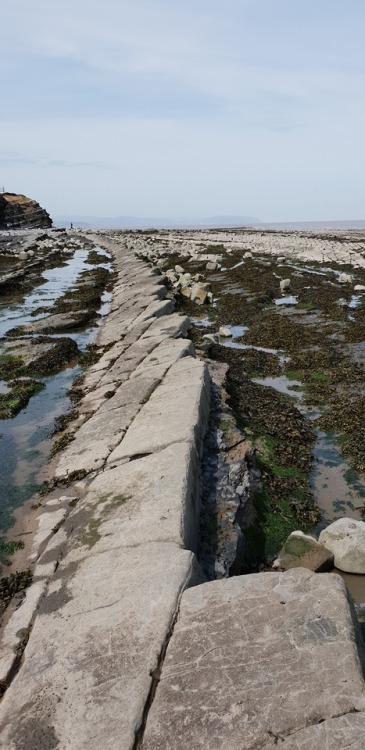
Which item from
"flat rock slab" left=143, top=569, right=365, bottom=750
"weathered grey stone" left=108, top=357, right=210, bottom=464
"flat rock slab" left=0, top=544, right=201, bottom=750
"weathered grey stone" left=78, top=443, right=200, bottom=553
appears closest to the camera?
"flat rock slab" left=143, top=569, right=365, bottom=750

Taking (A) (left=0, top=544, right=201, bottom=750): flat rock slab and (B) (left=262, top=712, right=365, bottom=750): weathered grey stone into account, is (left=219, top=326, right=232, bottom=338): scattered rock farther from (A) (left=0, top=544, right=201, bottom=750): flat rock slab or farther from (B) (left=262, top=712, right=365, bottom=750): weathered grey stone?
(B) (left=262, top=712, right=365, bottom=750): weathered grey stone

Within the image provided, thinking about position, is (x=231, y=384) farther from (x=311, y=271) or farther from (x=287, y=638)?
(x=311, y=271)

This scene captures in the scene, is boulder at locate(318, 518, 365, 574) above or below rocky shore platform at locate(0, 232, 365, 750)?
below

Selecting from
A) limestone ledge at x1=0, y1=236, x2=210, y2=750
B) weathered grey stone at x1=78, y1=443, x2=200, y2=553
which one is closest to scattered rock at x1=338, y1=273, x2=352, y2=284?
limestone ledge at x1=0, y1=236, x2=210, y2=750

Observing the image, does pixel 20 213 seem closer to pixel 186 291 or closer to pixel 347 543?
pixel 186 291

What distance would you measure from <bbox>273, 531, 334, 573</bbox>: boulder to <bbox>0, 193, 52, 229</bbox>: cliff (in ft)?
305

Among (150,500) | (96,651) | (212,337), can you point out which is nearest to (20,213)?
(212,337)

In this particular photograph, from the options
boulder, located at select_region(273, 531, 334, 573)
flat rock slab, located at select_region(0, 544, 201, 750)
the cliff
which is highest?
the cliff

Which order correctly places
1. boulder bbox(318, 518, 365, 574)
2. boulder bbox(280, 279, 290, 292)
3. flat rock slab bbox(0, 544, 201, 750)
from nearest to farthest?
1. flat rock slab bbox(0, 544, 201, 750)
2. boulder bbox(318, 518, 365, 574)
3. boulder bbox(280, 279, 290, 292)

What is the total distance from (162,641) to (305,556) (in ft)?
7.45

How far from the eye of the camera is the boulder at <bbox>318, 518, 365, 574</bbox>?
5.30 metres

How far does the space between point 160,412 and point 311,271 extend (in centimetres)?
2320

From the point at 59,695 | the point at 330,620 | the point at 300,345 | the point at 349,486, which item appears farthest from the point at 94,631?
the point at 300,345

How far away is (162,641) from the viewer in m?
3.65
